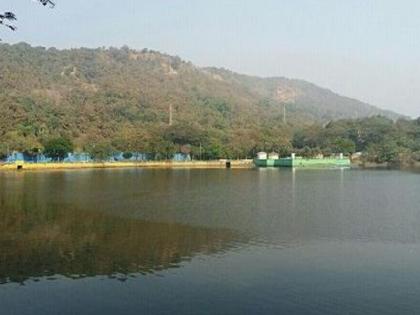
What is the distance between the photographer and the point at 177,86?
16688 cm

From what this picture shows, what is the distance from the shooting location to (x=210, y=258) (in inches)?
601

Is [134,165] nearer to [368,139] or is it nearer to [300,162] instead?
[300,162]

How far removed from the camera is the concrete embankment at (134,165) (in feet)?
230

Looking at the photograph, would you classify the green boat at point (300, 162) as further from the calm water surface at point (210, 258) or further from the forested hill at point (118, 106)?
the calm water surface at point (210, 258)

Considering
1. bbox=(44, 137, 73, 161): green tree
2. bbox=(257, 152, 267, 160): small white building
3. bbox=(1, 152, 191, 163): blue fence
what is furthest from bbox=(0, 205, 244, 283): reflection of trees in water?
bbox=(257, 152, 267, 160): small white building

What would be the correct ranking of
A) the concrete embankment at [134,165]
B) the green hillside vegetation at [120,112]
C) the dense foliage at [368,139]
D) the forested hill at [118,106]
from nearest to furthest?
the concrete embankment at [134,165], the green hillside vegetation at [120,112], the forested hill at [118,106], the dense foliage at [368,139]

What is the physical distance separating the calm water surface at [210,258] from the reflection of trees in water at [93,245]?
1.4 inches

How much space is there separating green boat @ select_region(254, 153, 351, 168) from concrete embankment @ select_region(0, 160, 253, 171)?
2.21m

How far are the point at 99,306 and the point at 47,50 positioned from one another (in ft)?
576

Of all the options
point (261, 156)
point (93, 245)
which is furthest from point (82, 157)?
point (93, 245)

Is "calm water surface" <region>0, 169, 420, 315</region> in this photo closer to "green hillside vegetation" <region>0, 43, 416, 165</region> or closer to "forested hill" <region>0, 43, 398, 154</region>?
"green hillside vegetation" <region>0, 43, 416, 165</region>

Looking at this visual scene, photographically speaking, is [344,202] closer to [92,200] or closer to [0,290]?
[92,200]


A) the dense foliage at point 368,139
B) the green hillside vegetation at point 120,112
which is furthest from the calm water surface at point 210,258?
the dense foliage at point 368,139

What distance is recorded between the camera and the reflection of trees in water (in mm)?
14234
